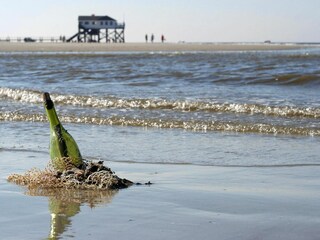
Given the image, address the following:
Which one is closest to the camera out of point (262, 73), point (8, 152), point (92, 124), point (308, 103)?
point (8, 152)

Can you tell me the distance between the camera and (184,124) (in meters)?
12.3

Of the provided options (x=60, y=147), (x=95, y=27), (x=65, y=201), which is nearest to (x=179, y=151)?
(x=60, y=147)

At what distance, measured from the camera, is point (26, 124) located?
12.9m

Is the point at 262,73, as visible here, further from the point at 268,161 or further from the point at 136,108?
the point at 268,161

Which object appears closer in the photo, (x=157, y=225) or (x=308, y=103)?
(x=157, y=225)

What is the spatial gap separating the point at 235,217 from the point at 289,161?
318 centimetres

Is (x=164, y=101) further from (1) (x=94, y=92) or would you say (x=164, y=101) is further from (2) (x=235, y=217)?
(2) (x=235, y=217)

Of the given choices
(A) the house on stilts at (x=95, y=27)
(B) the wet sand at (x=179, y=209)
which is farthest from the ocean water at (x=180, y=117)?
(A) the house on stilts at (x=95, y=27)

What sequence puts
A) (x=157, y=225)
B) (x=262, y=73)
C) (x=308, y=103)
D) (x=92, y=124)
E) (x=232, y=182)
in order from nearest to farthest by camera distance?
1. (x=157, y=225)
2. (x=232, y=182)
3. (x=92, y=124)
4. (x=308, y=103)
5. (x=262, y=73)

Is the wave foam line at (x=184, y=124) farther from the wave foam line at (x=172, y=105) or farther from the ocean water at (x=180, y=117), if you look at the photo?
the wave foam line at (x=172, y=105)

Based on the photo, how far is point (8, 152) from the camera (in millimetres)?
9461

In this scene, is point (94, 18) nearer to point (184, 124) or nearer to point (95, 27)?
point (95, 27)

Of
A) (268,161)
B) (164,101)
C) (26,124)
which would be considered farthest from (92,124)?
(268,161)

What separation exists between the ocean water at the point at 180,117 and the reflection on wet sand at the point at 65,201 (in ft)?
7.44
